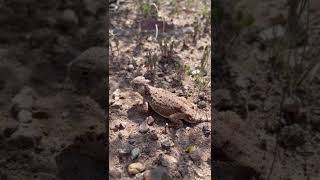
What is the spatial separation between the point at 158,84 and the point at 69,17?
754 millimetres

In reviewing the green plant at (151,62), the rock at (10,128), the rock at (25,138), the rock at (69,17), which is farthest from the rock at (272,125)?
the rock at (69,17)

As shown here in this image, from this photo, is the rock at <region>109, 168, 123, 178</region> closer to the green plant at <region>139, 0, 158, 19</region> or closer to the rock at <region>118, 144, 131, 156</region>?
the rock at <region>118, 144, 131, 156</region>

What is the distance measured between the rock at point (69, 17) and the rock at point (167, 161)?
1.16 meters

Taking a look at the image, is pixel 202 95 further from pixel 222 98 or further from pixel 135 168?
pixel 135 168

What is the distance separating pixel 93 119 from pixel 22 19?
0.92 metres

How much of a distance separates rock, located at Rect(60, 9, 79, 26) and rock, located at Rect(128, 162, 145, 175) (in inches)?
45.6

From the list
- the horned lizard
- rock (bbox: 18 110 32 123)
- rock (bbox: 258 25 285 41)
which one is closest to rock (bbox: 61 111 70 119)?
rock (bbox: 18 110 32 123)

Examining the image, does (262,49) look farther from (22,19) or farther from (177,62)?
(22,19)

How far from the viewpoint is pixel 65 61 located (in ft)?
9.95

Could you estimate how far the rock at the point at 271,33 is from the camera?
3.11 meters

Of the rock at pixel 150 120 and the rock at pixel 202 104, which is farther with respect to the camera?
the rock at pixel 202 104

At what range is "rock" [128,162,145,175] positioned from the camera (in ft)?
7.96

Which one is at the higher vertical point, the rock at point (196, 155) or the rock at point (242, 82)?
the rock at point (242, 82)

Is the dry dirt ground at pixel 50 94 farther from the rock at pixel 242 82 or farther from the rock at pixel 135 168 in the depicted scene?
the rock at pixel 242 82
